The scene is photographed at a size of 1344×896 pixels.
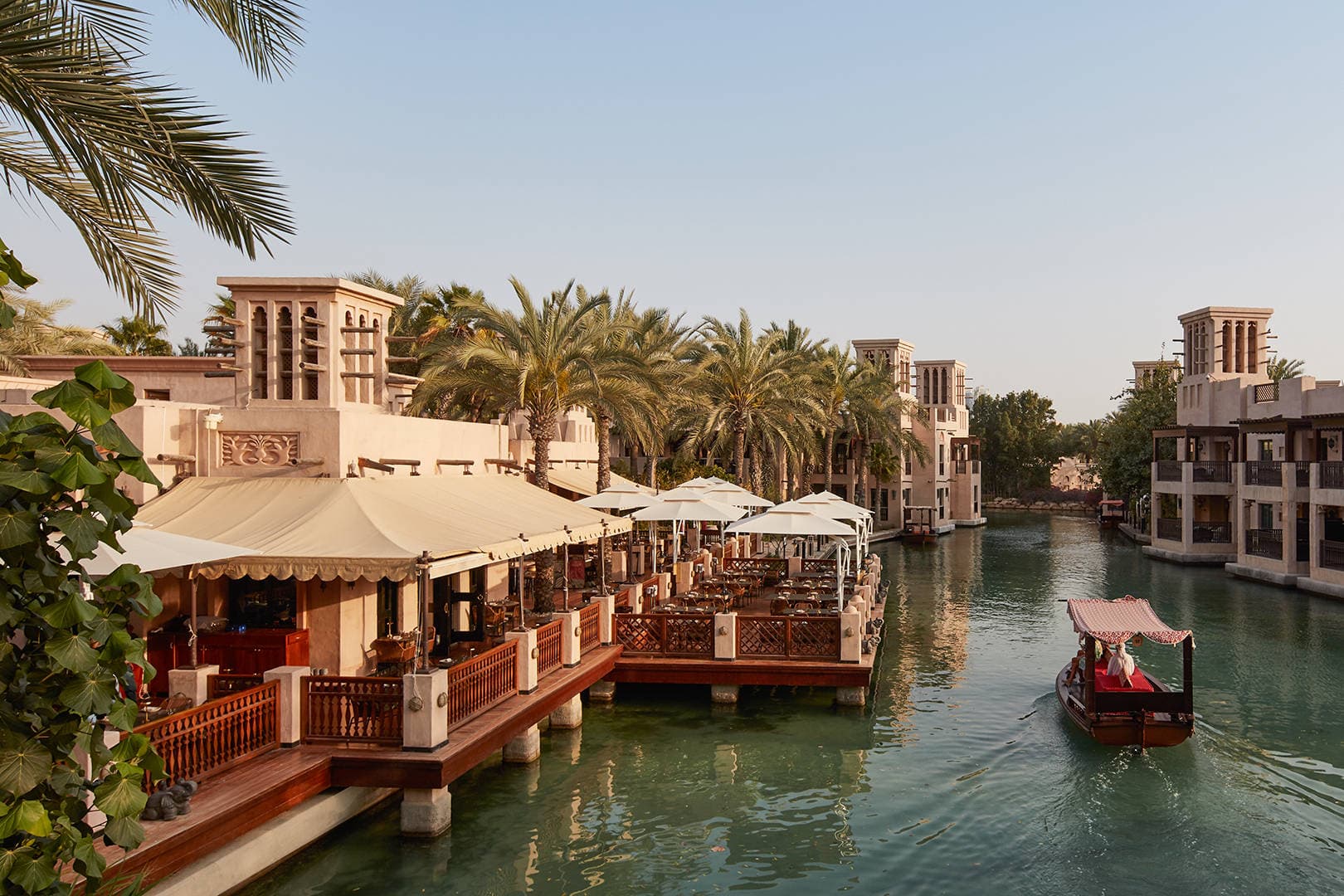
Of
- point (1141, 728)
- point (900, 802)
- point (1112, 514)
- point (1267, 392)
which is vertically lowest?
point (900, 802)

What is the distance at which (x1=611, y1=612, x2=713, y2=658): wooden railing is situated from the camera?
68.8 ft

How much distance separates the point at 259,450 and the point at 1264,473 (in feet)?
152

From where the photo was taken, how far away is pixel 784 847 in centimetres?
1405

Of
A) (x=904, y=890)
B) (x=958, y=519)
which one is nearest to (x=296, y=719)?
(x=904, y=890)

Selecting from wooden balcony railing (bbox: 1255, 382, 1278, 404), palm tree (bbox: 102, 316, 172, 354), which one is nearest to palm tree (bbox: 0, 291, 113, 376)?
palm tree (bbox: 102, 316, 172, 354)

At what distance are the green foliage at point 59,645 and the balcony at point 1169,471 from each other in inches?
2412

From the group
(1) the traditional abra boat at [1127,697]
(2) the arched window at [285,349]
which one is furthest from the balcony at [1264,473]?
(2) the arched window at [285,349]

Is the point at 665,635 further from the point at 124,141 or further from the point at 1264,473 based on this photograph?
the point at 1264,473

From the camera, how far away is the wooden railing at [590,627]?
20.3 m

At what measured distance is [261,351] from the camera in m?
18.2

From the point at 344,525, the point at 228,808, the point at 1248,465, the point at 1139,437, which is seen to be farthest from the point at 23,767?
the point at 1139,437

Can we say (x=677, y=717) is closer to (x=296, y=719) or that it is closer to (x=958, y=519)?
(x=296, y=719)

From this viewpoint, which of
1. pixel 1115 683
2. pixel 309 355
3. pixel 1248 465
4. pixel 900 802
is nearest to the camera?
pixel 900 802

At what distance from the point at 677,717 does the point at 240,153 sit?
1550 cm
